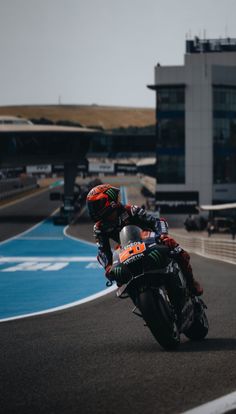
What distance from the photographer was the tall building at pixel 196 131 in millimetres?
92562

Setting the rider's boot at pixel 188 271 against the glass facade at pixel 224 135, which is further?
the glass facade at pixel 224 135

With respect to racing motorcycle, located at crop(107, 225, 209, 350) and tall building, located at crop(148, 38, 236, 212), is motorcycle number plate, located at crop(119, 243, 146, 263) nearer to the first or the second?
racing motorcycle, located at crop(107, 225, 209, 350)

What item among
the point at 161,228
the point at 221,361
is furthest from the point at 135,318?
the point at 221,361

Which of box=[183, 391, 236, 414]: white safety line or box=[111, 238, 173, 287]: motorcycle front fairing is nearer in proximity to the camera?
box=[183, 391, 236, 414]: white safety line

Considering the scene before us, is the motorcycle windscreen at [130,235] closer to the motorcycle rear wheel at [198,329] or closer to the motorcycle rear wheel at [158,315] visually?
the motorcycle rear wheel at [158,315]

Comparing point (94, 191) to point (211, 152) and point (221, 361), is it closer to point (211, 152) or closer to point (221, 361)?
point (221, 361)

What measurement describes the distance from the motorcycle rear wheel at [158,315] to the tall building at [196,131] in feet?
274

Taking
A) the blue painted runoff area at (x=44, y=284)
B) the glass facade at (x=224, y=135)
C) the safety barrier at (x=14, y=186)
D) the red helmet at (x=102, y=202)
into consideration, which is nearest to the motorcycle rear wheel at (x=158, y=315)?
the red helmet at (x=102, y=202)

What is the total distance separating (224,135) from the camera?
9506 centimetres

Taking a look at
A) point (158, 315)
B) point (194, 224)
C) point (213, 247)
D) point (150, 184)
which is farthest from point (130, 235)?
point (150, 184)

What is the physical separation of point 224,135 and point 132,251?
8838 cm

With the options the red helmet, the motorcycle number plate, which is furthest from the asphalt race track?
the red helmet

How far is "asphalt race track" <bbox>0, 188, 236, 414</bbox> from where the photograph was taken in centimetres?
574

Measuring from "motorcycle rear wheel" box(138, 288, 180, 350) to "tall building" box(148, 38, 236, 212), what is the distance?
83.6 meters
